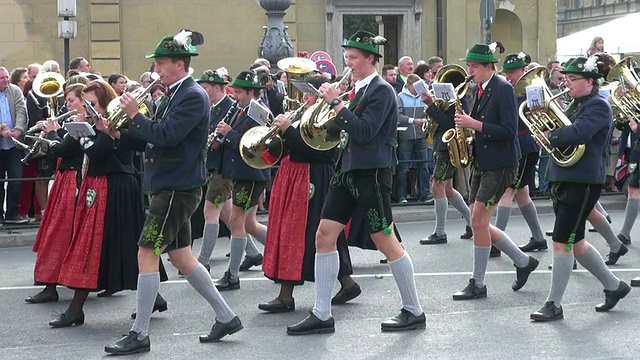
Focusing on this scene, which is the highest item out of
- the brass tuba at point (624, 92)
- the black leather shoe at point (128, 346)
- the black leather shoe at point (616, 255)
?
the brass tuba at point (624, 92)

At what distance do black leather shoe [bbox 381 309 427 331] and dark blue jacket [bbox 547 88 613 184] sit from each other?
1422 mm

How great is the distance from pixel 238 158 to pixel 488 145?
214 centimetres

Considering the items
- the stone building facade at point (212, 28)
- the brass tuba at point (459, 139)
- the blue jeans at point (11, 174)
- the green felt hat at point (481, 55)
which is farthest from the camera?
the stone building facade at point (212, 28)

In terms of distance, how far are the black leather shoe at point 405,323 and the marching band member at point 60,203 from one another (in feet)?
8.85

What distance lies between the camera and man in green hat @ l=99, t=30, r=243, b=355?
8102 mm

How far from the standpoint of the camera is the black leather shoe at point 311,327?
8.71m

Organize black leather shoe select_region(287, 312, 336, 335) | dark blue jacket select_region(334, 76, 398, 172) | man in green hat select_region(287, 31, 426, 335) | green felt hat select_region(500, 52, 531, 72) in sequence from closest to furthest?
dark blue jacket select_region(334, 76, 398, 172) → man in green hat select_region(287, 31, 426, 335) → black leather shoe select_region(287, 312, 336, 335) → green felt hat select_region(500, 52, 531, 72)

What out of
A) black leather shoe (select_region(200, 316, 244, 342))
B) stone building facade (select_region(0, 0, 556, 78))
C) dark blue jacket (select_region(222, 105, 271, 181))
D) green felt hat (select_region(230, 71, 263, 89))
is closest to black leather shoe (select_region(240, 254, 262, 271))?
dark blue jacket (select_region(222, 105, 271, 181))

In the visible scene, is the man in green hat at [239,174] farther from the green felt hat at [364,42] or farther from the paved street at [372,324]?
the green felt hat at [364,42]

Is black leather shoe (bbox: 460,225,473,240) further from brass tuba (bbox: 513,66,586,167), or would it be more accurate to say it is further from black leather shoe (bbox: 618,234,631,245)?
brass tuba (bbox: 513,66,586,167)

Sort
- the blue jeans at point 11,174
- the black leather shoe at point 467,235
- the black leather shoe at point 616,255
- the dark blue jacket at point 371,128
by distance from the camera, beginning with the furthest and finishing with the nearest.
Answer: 1. the blue jeans at point 11,174
2. the black leather shoe at point 467,235
3. the black leather shoe at point 616,255
4. the dark blue jacket at point 371,128

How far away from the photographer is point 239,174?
1079cm

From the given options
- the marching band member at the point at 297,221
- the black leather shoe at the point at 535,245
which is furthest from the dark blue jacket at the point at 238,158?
the black leather shoe at the point at 535,245

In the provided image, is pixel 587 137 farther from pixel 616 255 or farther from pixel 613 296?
pixel 616 255
